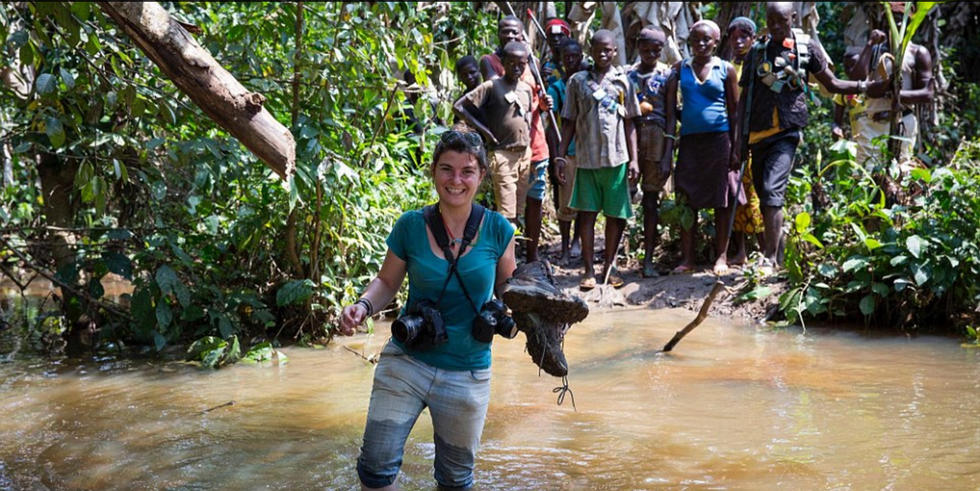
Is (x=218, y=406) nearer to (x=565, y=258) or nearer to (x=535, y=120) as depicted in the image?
(x=535, y=120)

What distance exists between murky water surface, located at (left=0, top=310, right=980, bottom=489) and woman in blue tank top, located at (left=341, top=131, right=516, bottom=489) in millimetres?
682

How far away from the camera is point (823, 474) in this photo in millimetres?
3785

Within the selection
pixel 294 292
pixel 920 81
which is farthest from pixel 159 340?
pixel 920 81

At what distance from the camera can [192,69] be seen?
3.84 meters

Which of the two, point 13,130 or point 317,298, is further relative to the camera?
point 317,298

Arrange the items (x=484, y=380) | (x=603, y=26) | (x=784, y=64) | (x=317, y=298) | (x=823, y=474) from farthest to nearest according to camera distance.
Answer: (x=603, y=26) < (x=784, y=64) < (x=317, y=298) < (x=823, y=474) < (x=484, y=380)

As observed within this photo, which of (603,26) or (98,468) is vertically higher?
(603,26)

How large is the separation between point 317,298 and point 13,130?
2.11 meters

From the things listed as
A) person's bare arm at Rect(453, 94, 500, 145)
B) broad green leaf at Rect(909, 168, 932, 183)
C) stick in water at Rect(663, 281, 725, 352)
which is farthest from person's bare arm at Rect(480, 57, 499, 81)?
broad green leaf at Rect(909, 168, 932, 183)

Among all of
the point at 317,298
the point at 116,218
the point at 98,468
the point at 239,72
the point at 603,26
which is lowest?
the point at 98,468

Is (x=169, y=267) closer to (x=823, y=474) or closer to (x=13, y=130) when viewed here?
(x=13, y=130)

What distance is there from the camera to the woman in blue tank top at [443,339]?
3150mm

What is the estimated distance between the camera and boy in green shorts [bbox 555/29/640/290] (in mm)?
7770

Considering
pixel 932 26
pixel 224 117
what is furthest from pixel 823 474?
pixel 932 26
